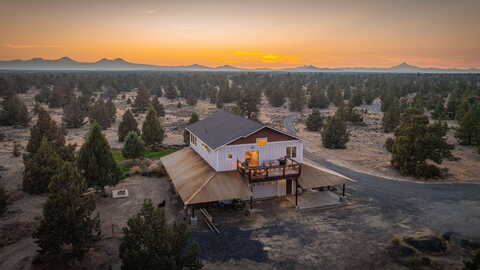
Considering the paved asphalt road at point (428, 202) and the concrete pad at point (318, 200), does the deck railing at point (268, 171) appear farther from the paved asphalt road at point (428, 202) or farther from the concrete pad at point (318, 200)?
the paved asphalt road at point (428, 202)

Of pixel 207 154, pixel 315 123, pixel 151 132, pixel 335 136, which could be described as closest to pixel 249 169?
pixel 207 154

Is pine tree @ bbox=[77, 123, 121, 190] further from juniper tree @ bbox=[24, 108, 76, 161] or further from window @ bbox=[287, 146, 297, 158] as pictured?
window @ bbox=[287, 146, 297, 158]

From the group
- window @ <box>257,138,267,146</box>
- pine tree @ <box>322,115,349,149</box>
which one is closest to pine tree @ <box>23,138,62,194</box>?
window @ <box>257,138,267,146</box>

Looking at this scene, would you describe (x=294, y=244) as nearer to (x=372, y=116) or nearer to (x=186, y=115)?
(x=186, y=115)

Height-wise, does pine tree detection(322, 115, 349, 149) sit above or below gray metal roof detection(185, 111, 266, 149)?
below

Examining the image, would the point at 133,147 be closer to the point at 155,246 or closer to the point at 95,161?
the point at 95,161

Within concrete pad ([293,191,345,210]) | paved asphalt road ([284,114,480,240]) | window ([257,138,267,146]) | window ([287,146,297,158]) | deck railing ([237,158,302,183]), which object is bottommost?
paved asphalt road ([284,114,480,240])

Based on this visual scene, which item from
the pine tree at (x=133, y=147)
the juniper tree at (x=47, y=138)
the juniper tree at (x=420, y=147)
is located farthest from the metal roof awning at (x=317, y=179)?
the juniper tree at (x=47, y=138)

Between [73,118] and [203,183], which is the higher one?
[203,183]
